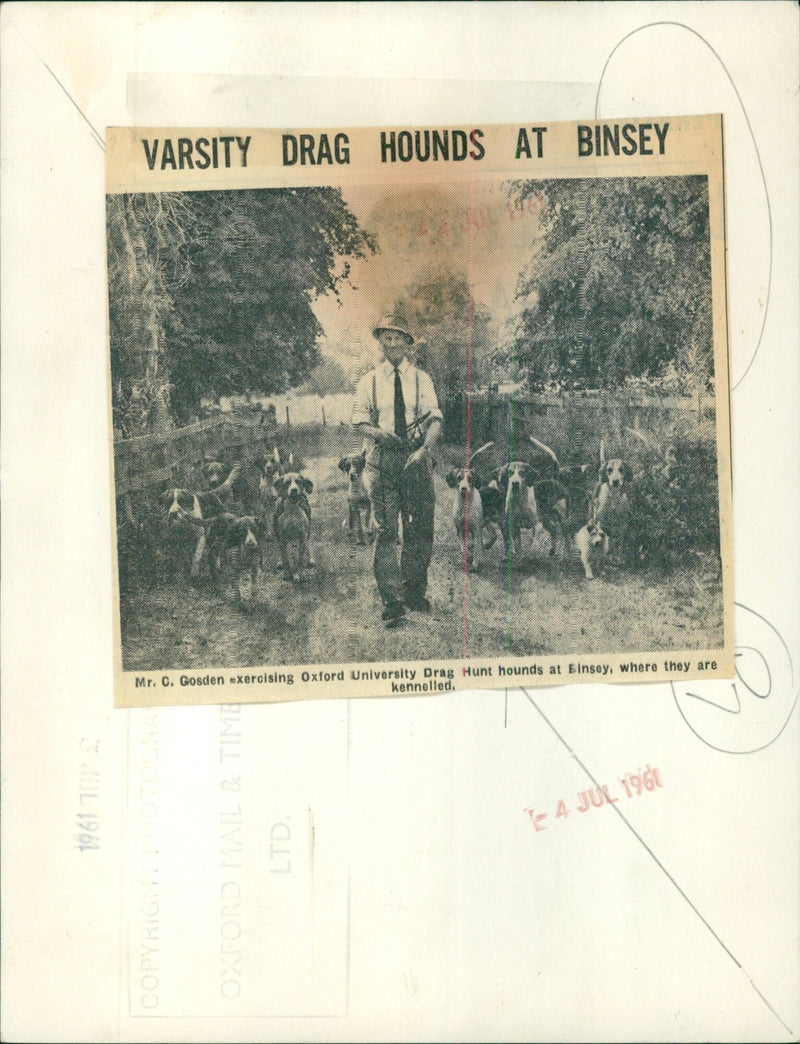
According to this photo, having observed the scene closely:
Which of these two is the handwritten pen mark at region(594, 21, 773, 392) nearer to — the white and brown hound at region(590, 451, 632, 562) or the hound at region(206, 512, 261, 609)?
the white and brown hound at region(590, 451, 632, 562)

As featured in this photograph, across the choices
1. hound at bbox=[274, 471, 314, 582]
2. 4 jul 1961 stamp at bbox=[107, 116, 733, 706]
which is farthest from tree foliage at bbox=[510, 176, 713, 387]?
hound at bbox=[274, 471, 314, 582]

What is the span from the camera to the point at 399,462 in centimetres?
85

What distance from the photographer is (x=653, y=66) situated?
2.82 ft

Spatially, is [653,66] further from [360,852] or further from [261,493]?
[360,852]

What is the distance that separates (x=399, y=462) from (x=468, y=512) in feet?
0.27

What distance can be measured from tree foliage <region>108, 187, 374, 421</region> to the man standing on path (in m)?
0.07

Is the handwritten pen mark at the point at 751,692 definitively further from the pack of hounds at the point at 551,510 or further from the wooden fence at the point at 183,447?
the wooden fence at the point at 183,447

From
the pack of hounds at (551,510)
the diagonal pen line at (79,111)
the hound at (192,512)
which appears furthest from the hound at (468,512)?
the diagonal pen line at (79,111)

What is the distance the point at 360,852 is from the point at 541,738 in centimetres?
21

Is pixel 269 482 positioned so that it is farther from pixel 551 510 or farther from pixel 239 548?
pixel 551 510

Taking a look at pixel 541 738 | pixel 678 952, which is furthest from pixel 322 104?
pixel 678 952

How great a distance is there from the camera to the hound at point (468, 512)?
0.85 meters
